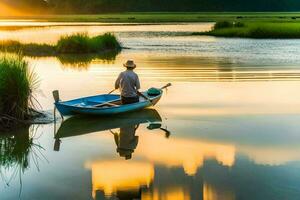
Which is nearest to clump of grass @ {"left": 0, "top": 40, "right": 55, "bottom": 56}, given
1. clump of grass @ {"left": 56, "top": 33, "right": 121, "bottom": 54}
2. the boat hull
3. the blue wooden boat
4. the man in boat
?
clump of grass @ {"left": 56, "top": 33, "right": 121, "bottom": 54}

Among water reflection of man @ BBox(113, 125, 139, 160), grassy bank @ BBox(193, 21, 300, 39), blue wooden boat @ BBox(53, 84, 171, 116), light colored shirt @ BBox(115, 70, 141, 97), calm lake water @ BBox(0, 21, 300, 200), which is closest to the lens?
calm lake water @ BBox(0, 21, 300, 200)

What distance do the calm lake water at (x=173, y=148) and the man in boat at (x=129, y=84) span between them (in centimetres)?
53

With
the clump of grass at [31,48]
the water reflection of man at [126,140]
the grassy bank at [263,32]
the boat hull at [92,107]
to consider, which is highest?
the grassy bank at [263,32]

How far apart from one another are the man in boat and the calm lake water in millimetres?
531

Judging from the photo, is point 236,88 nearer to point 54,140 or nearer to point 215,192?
point 54,140

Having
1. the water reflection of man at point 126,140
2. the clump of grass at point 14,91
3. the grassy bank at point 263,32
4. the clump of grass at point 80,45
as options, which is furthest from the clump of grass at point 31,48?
the water reflection of man at point 126,140

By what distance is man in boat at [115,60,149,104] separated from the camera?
634 inches

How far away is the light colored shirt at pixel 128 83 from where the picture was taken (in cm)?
1611

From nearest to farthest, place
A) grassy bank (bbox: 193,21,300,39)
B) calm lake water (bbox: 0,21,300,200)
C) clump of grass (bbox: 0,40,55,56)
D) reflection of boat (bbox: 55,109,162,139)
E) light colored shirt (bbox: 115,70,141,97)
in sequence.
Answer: calm lake water (bbox: 0,21,300,200) → reflection of boat (bbox: 55,109,162,139) → light colored shirt (bbox: 115,70,141,97) → clump of grass (bbox: 0,40,55,56) → grassy bank (bbox: 193,21,300,39)

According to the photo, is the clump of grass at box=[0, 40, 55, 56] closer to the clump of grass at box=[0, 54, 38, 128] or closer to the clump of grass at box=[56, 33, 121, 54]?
the clump of grass at box=[56, 33, 121, 54]

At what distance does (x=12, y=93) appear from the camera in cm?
1505

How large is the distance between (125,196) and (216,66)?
2280cm

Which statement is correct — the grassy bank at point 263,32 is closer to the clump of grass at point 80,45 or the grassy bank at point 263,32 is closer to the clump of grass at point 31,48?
the clump of grass at point 80,45

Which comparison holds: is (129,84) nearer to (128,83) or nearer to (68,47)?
(128,83)
